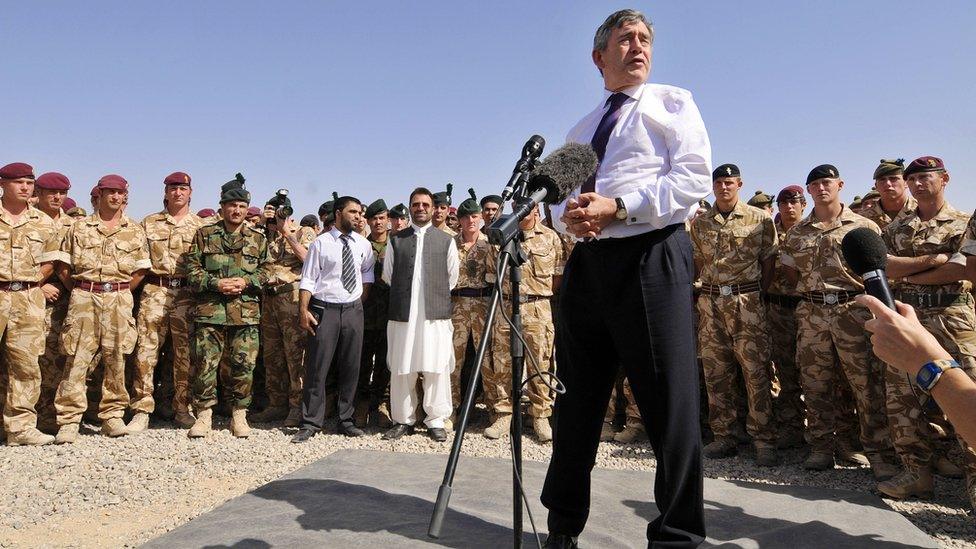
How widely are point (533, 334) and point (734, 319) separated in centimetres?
192

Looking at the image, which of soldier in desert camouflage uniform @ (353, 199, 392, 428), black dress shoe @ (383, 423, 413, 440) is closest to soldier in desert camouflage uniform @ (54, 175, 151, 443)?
soldier in desert camouflage uniform @ (353, 199, 392, 428)

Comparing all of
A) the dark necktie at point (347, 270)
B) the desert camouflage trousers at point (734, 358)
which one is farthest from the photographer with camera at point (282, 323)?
the desert camouflage trousers at point (734, 358)

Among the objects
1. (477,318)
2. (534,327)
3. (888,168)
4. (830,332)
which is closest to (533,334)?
(534,327)

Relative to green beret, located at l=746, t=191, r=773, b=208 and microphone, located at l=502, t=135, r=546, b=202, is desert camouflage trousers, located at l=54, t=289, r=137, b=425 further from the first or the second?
green beret, located at l=746, t=191, r=773, b=208

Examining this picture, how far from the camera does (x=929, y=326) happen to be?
13.8ft

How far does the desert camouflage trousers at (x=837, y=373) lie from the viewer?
4715mm

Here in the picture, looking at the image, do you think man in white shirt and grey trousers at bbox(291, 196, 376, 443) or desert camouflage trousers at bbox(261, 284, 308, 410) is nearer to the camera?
man in white shirt and grey trousers at bbox(291, 196, 376, 443)

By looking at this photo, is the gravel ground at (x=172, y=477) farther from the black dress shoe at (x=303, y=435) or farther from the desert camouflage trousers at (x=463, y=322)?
the desert camouflage trousers at (x=463, y=322)

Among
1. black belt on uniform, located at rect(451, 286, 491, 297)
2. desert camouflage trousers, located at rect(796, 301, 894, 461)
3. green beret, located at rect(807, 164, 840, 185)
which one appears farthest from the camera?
black belt on uniform, located at rect(451, 286, 491, 297)

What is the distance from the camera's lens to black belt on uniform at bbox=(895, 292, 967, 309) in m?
4.19

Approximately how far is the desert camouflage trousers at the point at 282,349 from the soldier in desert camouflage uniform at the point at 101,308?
4.51ft

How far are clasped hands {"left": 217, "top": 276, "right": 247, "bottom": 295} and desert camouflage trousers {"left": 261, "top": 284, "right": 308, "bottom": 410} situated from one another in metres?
0.87

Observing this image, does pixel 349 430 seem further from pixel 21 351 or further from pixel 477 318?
pixel 21 351

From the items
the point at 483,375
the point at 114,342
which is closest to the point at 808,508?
the point at 483,375
